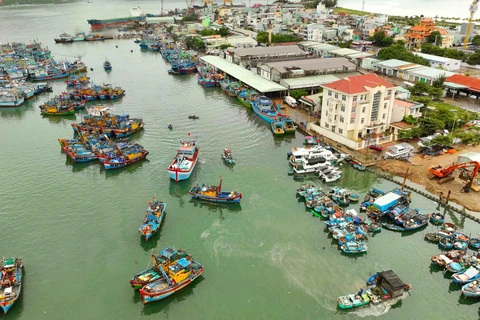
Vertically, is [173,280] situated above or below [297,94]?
below

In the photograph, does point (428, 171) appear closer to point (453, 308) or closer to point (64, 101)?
point (453, 308)

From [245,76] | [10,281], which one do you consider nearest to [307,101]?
[245,76]

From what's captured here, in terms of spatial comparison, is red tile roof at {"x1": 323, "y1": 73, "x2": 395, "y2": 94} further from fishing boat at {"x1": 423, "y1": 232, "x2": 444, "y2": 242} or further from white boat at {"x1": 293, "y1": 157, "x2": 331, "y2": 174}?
fishing boat at {"x1": 423, "y1": 232, "x2": 444, "y2": 242}

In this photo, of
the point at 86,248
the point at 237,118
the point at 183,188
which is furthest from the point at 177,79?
the point at 86,248

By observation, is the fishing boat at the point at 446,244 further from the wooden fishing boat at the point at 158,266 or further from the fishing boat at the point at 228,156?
the fishing boat at the point at 228,156

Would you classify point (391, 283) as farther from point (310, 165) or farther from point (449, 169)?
point (449, 169)
